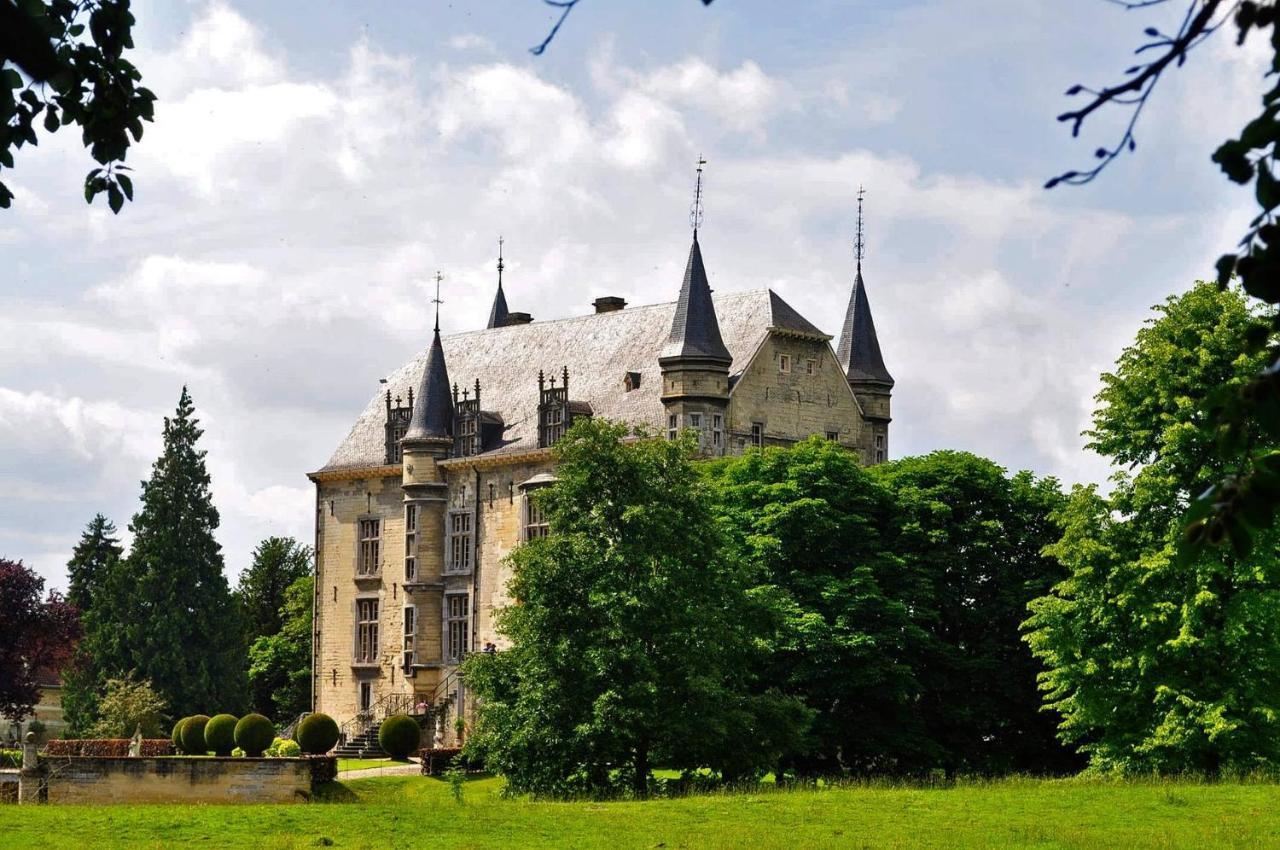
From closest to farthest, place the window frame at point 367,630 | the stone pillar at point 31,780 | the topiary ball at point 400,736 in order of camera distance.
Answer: the stone pillar at point 31,780 → the topiary ball at point 400,736 → the window frame at point 367,630

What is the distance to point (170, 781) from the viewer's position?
45.1 m

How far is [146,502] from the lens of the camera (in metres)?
76.1

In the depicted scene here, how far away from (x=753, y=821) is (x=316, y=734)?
3027cm

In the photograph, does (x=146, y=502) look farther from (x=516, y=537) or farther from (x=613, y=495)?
(x=613, y=495)

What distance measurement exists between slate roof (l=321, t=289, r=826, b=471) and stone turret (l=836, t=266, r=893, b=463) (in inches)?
112

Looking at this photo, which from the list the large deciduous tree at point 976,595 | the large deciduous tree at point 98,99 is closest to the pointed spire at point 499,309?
the large deciduous tree at point 976,595

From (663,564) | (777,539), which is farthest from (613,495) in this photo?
(777,539)

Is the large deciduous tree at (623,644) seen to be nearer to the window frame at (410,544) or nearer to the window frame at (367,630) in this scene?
the window frame at (410,544)

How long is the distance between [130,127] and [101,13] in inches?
26.0

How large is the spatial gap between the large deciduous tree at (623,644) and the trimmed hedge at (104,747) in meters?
18.6

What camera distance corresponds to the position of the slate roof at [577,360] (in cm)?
6425

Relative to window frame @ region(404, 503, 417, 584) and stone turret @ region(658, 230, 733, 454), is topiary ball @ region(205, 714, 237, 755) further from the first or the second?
stone turret @ region(658, 230, 733, 454)

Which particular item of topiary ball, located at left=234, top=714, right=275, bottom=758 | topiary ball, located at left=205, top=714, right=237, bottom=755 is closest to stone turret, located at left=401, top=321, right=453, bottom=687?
topiary ball, located at left=205, top=714, right=237, bottom=755

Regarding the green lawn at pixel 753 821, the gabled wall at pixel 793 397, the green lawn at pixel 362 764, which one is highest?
the gabled wall at pixel 793 397
